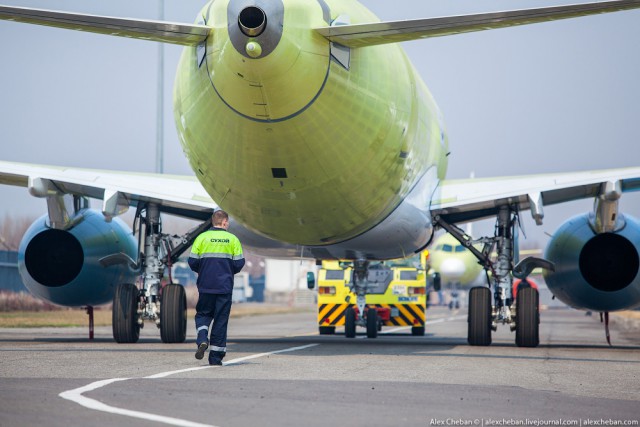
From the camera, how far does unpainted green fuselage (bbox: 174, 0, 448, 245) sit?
431 inches

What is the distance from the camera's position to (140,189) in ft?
55.3

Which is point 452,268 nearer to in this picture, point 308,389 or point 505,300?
point 505,300

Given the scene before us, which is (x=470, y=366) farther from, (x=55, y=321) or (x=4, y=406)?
(x=55, y=321)

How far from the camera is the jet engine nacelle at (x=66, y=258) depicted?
18125mm

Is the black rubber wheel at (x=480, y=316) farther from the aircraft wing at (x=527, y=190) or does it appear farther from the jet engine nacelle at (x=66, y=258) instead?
the jet engine nacelle at (x=66, y=258)

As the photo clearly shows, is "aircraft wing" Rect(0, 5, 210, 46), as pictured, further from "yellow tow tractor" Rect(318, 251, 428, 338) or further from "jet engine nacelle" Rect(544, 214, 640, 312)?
"yellow tow tractor" Rect(318, 251, 428, 338)

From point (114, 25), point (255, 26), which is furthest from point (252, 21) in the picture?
point (114, 25)

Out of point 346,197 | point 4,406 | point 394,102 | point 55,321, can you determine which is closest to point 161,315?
point 346,197

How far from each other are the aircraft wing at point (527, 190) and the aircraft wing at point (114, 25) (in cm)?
699

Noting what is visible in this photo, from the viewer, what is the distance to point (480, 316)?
16.8 metres

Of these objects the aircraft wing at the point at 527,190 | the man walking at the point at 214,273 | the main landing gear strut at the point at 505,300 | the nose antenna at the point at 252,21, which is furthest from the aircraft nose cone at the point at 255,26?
the main landing gear strut at the point at 505,300

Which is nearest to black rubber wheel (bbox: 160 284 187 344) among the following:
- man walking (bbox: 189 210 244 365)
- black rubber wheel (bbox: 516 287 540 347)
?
man walking (bbox: 189 210 244 365)

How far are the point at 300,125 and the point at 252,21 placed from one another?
170 cm

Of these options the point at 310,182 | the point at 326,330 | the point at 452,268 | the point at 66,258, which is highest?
the point at 310,182
